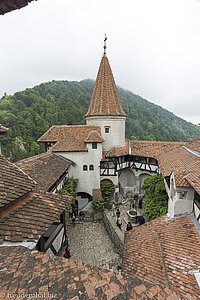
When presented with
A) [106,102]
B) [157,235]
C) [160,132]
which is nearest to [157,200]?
[157,235]

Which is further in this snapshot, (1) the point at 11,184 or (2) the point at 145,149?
(2) the point at 145,149

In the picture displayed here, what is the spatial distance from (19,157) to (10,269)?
3843 cm

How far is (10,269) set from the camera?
95.3 inches

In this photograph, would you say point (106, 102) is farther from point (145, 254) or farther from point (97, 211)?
point (145, 254)

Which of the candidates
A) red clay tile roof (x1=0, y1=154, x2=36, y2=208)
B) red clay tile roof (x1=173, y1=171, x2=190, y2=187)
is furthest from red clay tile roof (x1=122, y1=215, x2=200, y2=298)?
red clay tile roof (x1=0, y1=154, x2=36, y2=208)

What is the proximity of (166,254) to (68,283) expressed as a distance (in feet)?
15.6

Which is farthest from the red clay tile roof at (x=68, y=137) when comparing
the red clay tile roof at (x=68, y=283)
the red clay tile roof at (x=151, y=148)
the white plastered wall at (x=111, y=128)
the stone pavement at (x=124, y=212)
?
the red clay tile roof at (x=68, y=283)

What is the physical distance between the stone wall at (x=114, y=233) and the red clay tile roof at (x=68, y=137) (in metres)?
6.73

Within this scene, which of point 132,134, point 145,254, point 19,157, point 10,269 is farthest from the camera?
point 132,134

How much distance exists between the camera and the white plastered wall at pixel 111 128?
56.1 ft

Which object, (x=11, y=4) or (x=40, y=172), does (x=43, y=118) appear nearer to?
(x=40, y=172)

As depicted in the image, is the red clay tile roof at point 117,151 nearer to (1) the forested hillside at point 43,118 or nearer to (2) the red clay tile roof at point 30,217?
(2) the red clay tile roof at point 30,217

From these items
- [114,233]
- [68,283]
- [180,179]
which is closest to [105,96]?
[180,179]

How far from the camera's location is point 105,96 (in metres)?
17.1
